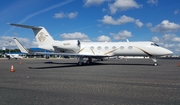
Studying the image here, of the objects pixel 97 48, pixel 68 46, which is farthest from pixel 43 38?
pixel 97 48

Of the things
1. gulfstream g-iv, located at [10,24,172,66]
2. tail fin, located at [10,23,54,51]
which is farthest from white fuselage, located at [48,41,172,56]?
tail fin, located at [10,23,54,51]

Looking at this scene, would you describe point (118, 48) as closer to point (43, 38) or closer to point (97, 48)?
point (97, 48)

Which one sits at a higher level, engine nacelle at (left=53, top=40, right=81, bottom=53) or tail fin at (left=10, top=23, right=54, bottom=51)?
tail fin at (left=10, top=23, right=54, bottom=51)

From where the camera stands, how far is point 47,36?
84.6ft

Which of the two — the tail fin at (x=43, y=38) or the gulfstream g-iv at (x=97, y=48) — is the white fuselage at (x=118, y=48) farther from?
the tail fin at (x=43, y=38)

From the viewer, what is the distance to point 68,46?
2536 cm

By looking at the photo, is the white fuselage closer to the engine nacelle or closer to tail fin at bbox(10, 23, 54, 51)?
the engine nacelle

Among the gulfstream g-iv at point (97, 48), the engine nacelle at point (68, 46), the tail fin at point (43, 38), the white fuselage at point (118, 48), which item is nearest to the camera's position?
the white fuselage at point (118, 48)

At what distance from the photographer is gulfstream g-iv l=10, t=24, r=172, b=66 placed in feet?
73.3

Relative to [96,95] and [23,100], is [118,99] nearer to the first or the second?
[96,95]

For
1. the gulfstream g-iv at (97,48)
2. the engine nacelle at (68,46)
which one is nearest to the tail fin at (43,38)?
the gulfstream g-iv at (97,48)

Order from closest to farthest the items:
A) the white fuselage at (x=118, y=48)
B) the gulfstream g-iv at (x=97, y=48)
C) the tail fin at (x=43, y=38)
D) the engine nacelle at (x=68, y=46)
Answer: the white fuselage at (x=118, y=48), the gulfstream g-iv at (x=97, y=48), the engine nacelle at (x=68, y=46), the tail fin at (x=43, y=38)

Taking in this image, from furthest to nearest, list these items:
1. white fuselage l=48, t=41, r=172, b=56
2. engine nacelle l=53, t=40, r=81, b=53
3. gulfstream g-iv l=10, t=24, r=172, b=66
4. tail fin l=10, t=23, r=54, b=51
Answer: tail fin l=10, t=23, r=54, b=51 → engine nacelle l=53, t=40, r=81, b=53 → gulfstream g-iv l=10, t=24, r=172, b=66 → white fuselage l=48, t=41, r=172, b=56

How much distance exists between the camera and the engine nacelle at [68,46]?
25.2 metres
